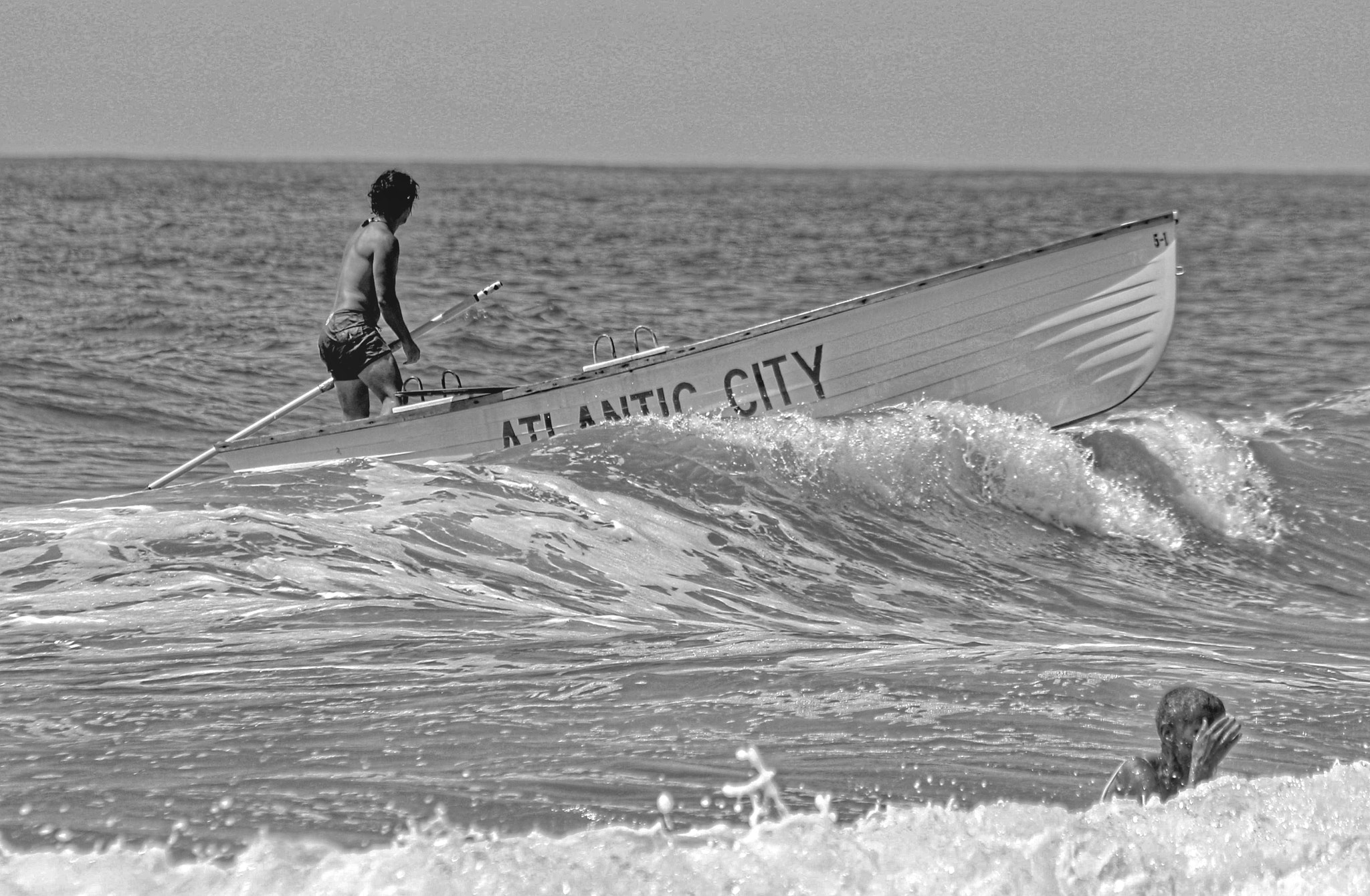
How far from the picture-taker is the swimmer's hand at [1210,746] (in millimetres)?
3836

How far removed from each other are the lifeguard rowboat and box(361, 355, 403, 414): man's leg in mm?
169

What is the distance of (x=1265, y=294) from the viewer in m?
23.1

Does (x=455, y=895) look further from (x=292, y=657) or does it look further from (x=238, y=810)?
(x=292, y=657)

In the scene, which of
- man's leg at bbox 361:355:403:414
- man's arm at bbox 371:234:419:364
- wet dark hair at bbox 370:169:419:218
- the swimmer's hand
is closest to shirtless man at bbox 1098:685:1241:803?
the swimmer's hand

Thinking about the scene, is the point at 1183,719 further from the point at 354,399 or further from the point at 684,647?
the point at 354,399

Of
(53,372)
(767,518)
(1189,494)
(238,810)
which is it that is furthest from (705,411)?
(53,372)

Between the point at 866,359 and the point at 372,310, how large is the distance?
3083 mm

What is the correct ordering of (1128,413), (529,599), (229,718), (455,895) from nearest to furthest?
(455,895) → (229,718) → (529,599) → (1128,413)

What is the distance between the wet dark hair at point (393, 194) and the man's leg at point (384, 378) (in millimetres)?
938

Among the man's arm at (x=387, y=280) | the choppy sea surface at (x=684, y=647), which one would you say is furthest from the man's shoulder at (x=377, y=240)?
the choppy sea surface at (x=684, y=647)

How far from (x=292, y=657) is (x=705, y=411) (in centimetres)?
394

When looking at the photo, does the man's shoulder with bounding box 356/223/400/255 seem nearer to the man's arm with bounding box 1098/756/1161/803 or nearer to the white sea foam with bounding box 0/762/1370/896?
the white sea foam with bounding box 0/762/1370/896

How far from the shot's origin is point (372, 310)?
872 cm

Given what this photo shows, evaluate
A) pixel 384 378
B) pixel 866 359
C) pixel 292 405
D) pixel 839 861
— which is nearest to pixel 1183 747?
pixel 839 861
